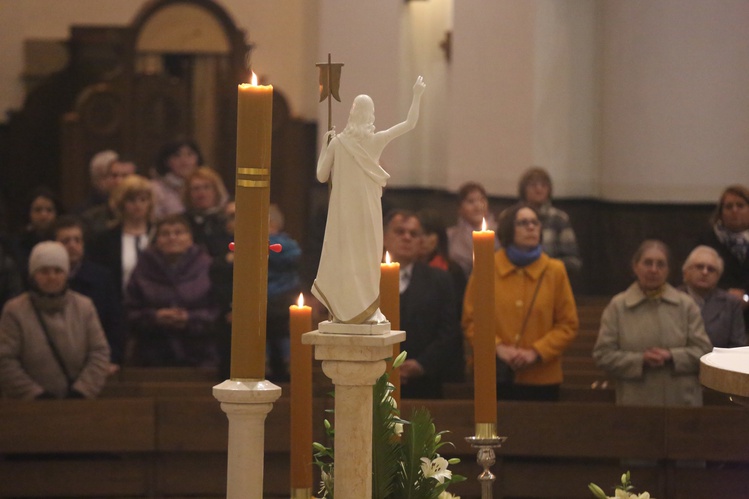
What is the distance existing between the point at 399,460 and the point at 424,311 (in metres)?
3.82

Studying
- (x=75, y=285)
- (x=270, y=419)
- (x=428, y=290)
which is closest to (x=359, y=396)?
(x=270, y=419)

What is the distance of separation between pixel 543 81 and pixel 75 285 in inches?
236

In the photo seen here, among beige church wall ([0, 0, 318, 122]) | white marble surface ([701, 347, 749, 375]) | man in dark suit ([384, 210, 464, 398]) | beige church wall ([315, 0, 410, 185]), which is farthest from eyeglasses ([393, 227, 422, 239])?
beige church wall ([0, 0, 318, 122])

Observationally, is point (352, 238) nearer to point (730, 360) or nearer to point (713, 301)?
point (730, 360)

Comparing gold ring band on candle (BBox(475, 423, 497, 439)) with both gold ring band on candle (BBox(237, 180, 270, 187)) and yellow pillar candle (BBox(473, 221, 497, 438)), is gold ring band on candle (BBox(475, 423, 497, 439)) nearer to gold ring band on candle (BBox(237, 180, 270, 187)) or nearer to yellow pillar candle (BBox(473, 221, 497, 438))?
yellow pillar candle (BBox(473, 221, 497, 438))

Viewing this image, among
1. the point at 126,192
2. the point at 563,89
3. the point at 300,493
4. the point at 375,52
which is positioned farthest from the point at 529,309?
the point at 375,52

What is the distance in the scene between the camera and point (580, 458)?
20.5 feet

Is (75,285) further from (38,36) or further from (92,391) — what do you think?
(38,36)

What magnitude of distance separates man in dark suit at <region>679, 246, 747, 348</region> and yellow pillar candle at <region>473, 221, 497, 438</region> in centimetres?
395

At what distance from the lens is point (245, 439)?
2.65 meters

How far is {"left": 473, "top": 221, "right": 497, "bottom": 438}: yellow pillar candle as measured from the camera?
3.01 metres

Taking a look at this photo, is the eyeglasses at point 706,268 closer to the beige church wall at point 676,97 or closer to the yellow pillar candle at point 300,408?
the yellow pillar candle at point 300,408

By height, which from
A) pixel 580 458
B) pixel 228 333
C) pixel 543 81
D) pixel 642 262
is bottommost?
pixel 580 458

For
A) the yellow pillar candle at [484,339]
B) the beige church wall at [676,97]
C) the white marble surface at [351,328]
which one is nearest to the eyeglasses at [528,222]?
the yellow pillar candle at [484,339]
